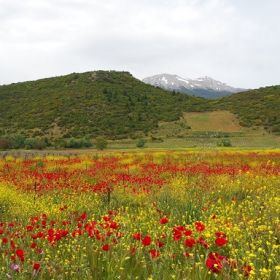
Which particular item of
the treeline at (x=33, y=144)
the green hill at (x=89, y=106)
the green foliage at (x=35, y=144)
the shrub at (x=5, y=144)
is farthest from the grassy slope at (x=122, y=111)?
the shrub at (x=5, y=144)

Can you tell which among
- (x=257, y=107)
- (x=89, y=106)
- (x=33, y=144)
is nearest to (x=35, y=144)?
(x=33, y=144)

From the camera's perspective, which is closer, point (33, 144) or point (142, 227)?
point (142, 227)

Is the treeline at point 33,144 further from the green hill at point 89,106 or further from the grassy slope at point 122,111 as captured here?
the green hill at point 89,106

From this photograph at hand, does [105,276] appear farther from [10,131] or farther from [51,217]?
[10,131]

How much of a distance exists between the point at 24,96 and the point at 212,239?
3373 inches

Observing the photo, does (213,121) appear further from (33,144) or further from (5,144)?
(5,144)

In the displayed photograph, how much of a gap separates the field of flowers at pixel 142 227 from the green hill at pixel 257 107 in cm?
5430

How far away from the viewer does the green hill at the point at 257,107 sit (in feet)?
223

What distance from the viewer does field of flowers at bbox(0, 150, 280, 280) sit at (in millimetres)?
4188

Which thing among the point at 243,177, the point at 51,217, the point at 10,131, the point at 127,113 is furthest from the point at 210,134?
the point at 51,217

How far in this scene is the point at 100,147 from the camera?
4441 centimetres

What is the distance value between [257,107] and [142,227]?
7440 cm

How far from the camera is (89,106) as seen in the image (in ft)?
251

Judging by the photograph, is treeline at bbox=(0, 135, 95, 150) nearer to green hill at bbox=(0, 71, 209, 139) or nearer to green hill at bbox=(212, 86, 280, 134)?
green hill at bbox=(0, 71, 209, 139)
